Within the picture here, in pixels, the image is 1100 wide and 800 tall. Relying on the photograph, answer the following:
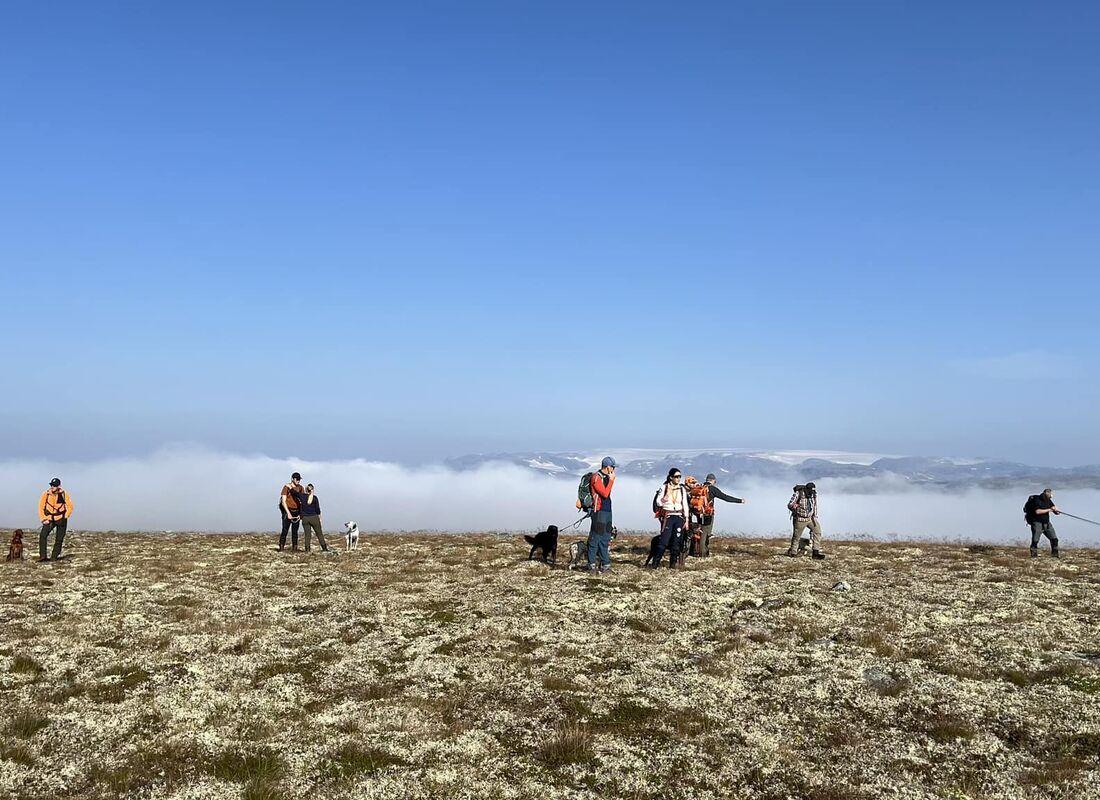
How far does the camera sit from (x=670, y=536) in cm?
2622

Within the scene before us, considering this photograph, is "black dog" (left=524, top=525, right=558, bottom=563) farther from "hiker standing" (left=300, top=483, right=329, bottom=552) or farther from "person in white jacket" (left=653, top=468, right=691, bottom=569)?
"hiker standing" (left=300, top=483, right=329, bottom=552)

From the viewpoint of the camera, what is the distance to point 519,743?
11.4 metres

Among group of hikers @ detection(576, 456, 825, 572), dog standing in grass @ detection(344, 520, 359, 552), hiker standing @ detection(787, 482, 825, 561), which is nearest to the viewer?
group of hikers @ detection(576, 456, 825, 572)

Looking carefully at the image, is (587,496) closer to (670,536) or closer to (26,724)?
(670,536)

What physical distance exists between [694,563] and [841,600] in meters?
8.00

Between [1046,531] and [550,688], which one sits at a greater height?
[1046,531]

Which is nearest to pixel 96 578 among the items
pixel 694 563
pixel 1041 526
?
pixel 694 563

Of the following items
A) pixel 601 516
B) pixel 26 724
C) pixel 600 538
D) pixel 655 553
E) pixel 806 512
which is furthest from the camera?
pixel 806 512

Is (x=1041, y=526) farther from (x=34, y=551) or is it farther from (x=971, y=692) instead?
(x=34, y=551)

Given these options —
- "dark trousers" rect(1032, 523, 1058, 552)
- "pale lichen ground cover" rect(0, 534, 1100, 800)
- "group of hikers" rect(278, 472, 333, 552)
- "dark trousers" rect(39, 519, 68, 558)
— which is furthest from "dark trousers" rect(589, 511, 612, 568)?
"dark trousers" rect(39, 519, 68, 558)

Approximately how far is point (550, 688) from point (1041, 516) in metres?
28.4

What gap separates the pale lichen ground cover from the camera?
10.3m

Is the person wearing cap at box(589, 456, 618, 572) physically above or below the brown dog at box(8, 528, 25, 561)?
above

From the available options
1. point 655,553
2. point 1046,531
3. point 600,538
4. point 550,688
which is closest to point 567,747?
point 550,688
